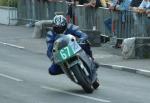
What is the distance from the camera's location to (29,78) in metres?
16.7

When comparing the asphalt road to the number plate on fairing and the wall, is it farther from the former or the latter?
the wall

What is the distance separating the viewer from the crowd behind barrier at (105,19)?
22.1m

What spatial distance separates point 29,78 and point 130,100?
439 centimetres

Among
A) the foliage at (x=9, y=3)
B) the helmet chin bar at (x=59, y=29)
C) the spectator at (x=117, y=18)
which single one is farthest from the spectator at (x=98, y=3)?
the foliage at (x=9, y=3)

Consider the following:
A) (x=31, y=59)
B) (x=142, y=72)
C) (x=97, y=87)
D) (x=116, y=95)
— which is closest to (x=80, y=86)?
(x=97, y=87)

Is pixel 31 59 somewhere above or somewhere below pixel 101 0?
below

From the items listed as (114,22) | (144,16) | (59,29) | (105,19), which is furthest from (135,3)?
(59,29)

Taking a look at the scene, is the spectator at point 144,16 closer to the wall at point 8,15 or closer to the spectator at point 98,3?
the spectator at point 98,3

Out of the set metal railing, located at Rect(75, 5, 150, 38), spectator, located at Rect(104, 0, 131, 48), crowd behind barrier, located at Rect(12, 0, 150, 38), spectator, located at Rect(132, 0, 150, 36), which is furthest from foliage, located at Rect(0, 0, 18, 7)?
spectator, located at Rect(132, 0, 150, 36)

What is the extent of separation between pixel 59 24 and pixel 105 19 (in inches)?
423

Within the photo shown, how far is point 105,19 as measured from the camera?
24.7 meters

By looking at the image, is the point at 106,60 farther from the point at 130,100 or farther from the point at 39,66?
the point at 130,100

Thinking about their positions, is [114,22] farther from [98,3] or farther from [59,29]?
[59,29]

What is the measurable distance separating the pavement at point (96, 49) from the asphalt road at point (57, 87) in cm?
44
